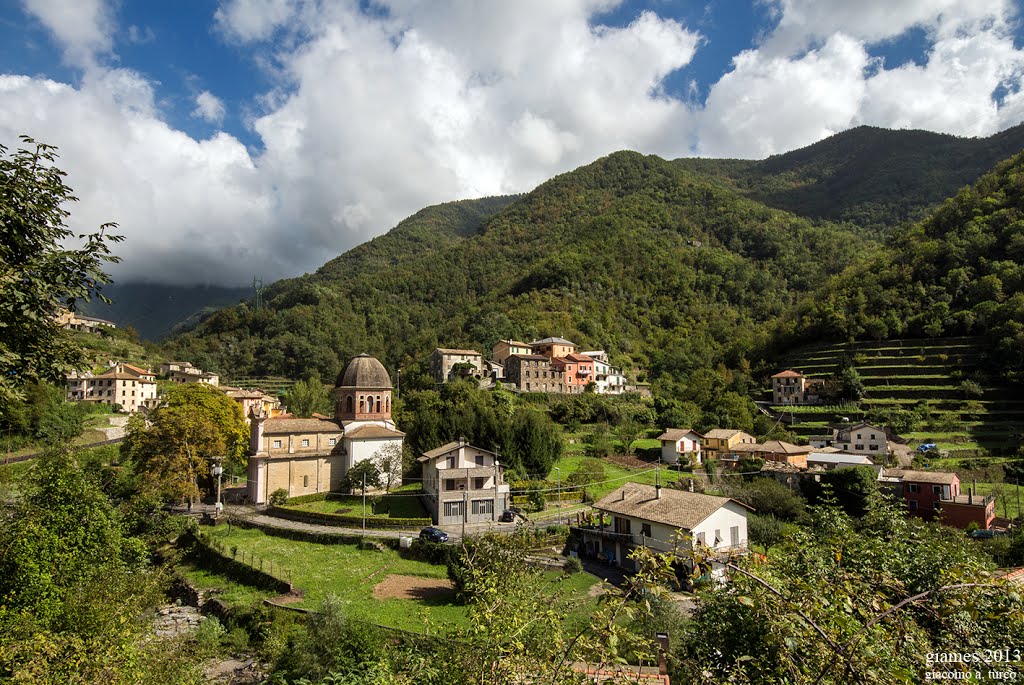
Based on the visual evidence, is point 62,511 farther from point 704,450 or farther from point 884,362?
point 884,362

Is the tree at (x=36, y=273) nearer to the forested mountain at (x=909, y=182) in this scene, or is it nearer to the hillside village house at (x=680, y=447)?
the hillside village house at (x=680, y=447)

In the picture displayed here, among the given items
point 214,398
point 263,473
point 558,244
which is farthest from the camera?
point 558,244

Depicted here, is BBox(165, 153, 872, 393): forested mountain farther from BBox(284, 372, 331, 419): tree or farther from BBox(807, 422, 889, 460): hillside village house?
BBox(807, 422, 889, 460): hillside village house

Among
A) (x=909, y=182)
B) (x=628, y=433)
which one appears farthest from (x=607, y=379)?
(x=909, y=182)

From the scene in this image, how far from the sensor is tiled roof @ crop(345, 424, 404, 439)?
41.8 m

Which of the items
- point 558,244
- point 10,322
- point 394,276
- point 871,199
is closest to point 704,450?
point 10,322

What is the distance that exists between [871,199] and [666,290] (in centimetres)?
10375

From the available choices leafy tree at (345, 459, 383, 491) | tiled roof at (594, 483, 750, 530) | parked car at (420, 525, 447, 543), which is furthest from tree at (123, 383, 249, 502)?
tiled roof at (594, 483, 750, 530)

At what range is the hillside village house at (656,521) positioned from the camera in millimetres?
28359

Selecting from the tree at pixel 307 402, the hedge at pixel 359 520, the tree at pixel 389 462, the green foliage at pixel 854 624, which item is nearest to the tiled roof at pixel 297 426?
the tree at pixel 389 462

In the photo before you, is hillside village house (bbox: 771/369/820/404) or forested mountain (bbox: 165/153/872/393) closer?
hillside village house (bbox: 771/369/820/404)

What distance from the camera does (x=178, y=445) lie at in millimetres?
36719

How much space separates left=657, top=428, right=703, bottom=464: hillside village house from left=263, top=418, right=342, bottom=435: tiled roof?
3091 cm

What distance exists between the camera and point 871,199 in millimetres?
178500
